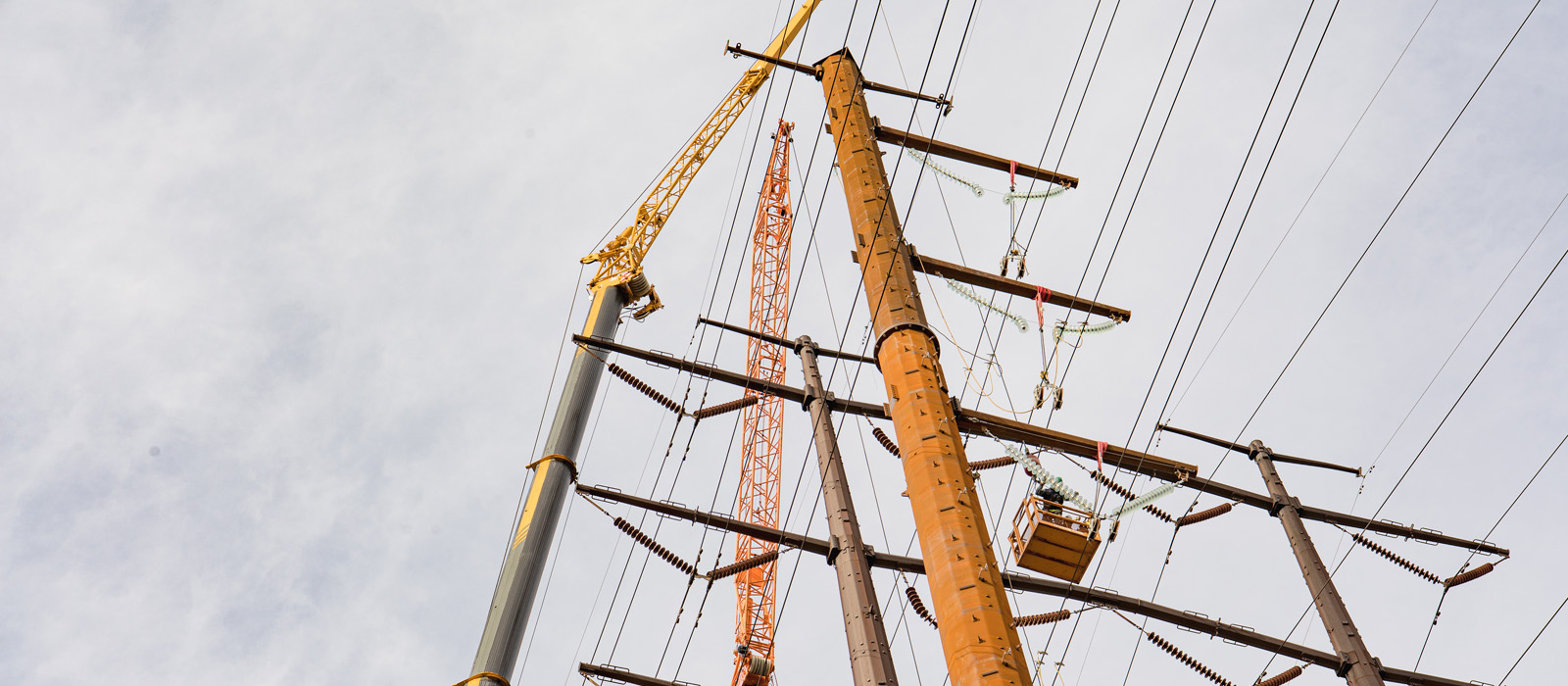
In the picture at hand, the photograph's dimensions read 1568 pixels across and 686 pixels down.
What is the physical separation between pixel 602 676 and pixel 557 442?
5333 millimetres

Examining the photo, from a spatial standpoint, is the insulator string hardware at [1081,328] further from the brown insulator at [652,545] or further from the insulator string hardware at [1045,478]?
the brown insulator at [652,545]

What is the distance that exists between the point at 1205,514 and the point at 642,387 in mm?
11061

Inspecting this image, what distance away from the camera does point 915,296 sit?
12148 millimetres

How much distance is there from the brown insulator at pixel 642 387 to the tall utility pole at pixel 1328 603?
38.6 ft

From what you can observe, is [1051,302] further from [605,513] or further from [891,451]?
[605,513]

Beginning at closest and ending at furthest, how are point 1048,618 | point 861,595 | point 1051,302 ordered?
point 1051,302 → point 861,595 → point 1048,618

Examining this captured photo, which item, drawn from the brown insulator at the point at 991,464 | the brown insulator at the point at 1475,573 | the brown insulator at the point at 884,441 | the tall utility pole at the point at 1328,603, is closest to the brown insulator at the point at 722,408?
the brown insulator at the point at 884,441

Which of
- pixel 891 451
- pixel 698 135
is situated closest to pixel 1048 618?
pixel 891 451

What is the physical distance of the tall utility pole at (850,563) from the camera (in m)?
15.0

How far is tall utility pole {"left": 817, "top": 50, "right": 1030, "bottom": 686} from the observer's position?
9.26 m

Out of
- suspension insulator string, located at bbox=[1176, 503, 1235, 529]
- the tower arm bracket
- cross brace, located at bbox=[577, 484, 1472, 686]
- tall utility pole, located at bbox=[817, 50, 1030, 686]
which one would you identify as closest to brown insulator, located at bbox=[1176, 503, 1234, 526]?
suspension insulator string, located at bbox=[1176, 503, 1235, 529]

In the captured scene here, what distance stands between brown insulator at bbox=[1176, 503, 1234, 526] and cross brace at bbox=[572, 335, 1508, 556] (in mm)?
238

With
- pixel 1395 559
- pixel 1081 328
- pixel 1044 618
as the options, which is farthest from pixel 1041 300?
pixel 1395 559

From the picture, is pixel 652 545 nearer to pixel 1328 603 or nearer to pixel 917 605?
pixel 917 605
